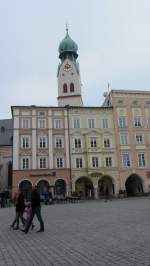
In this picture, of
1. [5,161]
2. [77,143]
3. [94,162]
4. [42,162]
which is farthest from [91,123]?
[5,161]

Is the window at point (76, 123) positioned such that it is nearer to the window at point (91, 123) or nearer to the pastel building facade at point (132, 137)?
the window at point (91, 123)

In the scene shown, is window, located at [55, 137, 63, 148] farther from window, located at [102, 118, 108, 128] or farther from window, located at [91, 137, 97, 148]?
window, located at [102, 118, 108, 128]

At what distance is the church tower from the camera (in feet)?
205

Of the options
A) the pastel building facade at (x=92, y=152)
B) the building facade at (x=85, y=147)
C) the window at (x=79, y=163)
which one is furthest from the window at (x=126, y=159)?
the window at (x=79, y=163)

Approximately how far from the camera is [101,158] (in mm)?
47469

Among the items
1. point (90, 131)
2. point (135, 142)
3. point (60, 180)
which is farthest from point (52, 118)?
point (135, 142)

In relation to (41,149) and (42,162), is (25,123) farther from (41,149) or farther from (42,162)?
(42,162)

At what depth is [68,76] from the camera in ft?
210

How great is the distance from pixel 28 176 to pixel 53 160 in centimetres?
470

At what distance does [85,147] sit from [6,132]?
757 inches

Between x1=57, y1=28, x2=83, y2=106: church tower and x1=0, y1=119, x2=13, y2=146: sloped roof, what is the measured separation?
11.7 m

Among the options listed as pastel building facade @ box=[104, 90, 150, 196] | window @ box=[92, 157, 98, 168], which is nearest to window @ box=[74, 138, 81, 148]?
window @ box=[92, 157, 98, 168]

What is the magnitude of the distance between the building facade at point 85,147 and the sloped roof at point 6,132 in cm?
1006

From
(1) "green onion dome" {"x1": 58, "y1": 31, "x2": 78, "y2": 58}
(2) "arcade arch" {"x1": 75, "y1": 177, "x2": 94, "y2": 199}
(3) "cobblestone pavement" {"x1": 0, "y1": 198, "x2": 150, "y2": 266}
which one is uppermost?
(1) "green onion dome" {"x1": 58, "y1": 31, "x2": 78, "y2": 58}
